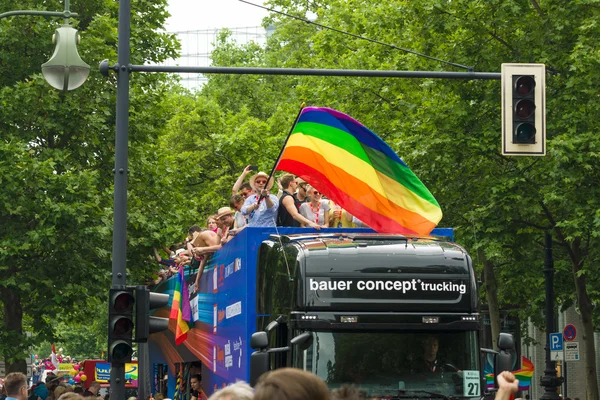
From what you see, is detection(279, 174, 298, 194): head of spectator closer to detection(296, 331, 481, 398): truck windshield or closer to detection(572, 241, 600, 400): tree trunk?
detection(296, 331, 481, 398): truck windshield

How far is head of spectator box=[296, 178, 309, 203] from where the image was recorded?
15.4 metres

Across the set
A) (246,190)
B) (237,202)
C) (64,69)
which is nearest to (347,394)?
(237,202)

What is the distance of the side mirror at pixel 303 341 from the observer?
35.3 feet

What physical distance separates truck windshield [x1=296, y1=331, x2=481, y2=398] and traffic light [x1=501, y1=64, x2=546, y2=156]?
3.26 metres

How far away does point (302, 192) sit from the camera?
15414mm

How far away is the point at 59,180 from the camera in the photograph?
2898 centimetres

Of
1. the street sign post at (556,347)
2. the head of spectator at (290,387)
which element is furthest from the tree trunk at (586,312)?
the head of spectator at (290,387)

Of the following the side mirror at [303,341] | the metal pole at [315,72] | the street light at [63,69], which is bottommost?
the side mirror at [303,341]

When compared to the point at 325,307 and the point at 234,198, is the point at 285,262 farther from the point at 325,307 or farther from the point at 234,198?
the point at 234,198

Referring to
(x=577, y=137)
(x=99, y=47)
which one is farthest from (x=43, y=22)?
(x=577, y=137)

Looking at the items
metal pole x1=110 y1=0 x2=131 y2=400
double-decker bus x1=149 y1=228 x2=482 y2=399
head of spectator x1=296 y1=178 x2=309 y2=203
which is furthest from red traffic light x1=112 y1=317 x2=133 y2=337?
head of spectator x1=296 y1=178 x2=309 y2=203

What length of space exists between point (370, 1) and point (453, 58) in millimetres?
10998

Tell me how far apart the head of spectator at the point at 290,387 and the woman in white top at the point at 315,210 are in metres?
10.9

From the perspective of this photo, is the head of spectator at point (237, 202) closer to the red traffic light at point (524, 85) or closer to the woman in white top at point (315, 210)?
the woman in white top at point (315, 210)
